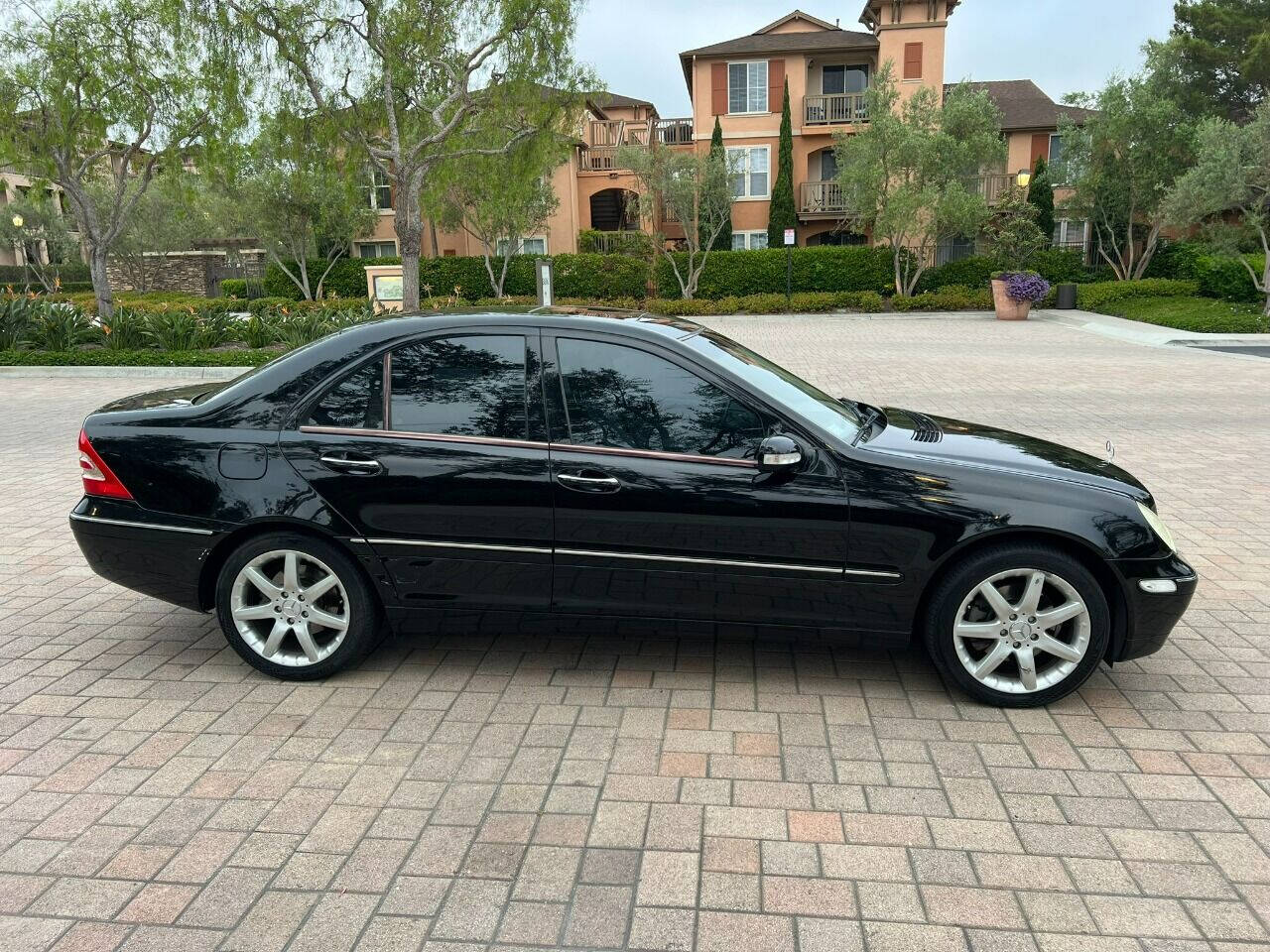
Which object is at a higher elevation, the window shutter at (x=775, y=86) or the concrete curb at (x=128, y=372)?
the window shutter at (x=775, y=86)

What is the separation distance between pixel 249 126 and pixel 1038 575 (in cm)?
1947

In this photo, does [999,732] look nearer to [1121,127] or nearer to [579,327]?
[579,327]

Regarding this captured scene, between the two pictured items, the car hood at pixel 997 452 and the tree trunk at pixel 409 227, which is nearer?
the car hood at pixel 997 452

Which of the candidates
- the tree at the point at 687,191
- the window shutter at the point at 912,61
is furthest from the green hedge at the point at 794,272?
the window shutter at the point at 912,61

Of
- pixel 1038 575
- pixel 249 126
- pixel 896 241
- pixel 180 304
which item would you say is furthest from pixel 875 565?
pixel 180 304

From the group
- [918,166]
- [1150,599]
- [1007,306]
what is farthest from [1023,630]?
[918,166]

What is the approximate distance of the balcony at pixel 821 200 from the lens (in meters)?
37.4

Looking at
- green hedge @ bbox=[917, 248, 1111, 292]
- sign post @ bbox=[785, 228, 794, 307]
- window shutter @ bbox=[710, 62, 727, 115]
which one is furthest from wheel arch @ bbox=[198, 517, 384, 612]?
window shutter @ bbox=[710, 62, 727, 115]

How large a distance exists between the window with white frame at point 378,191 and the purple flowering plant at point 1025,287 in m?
21.4

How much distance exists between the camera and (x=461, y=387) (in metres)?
4.05

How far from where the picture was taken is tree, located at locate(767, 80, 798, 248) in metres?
36.5

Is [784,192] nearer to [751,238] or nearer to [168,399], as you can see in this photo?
[751,238]

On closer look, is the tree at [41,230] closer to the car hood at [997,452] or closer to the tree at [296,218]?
the tree at [296,218]

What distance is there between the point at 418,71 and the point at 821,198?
23434 millimetres
